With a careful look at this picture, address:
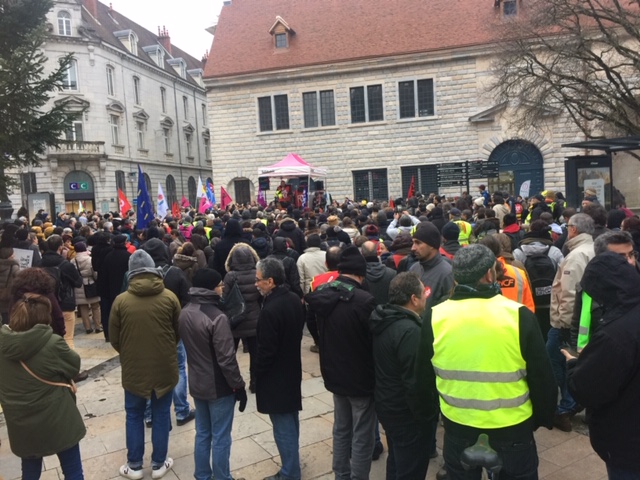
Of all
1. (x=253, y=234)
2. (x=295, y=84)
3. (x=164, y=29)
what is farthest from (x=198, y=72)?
(x=253, y=234)

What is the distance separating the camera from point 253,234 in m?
9.10

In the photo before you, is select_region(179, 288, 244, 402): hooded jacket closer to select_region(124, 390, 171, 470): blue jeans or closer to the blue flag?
select_region(124, 390, 171, 470): blue jeans

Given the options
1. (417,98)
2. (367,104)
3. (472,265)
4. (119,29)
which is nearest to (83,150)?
(119,29)

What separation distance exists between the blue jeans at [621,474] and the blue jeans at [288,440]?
7.67ft

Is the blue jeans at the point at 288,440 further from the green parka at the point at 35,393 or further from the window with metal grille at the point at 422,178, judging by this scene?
the window with metal grille at the point at 422,178

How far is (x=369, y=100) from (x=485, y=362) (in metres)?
29.2

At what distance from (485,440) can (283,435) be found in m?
2.22

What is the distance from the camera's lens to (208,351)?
14.2 ft

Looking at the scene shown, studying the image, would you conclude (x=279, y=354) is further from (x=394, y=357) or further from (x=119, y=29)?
(x=119, y=29)

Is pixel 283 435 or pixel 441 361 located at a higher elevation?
pixel 441 361

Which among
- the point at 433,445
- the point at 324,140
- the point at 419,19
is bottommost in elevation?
the point at 433,445

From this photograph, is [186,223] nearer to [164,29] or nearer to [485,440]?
[485,440]

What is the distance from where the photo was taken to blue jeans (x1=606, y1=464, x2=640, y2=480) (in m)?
2.74

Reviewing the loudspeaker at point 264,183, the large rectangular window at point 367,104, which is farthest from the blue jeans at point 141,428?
the large rectangular window at point 367,104
